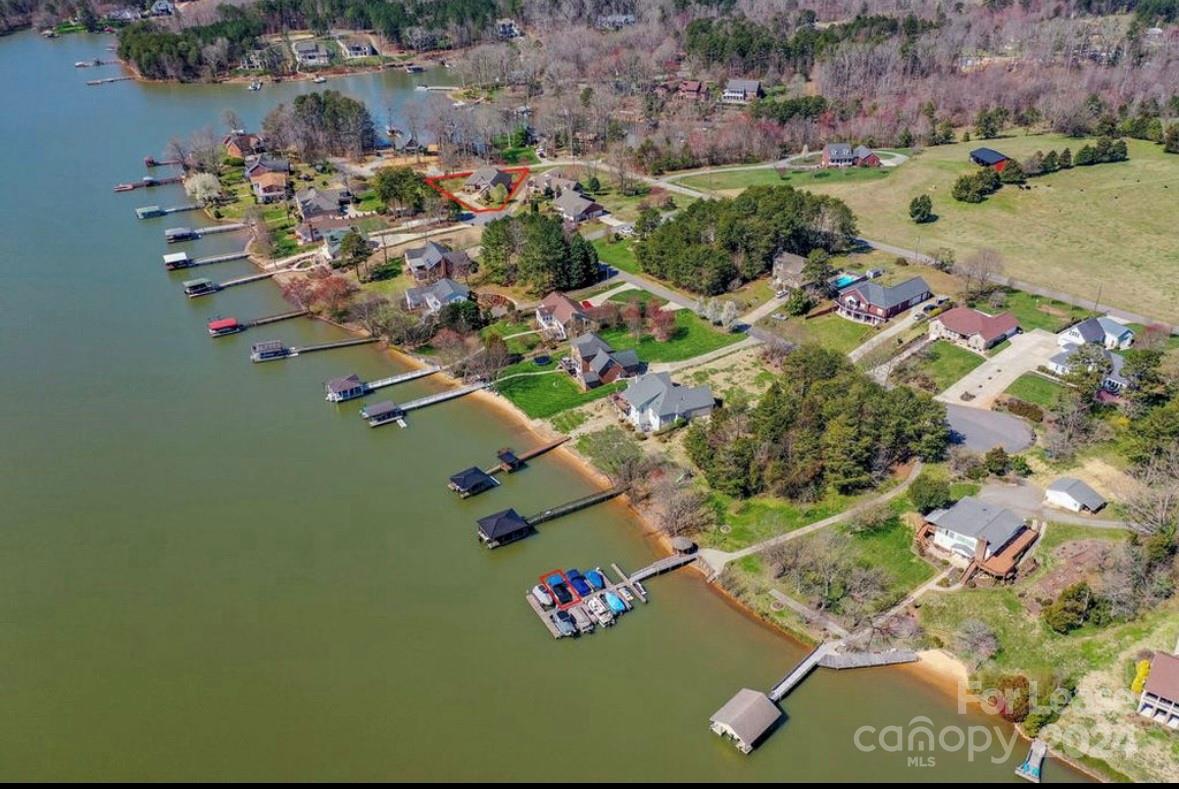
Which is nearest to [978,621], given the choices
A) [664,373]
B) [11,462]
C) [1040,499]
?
[1040,499]

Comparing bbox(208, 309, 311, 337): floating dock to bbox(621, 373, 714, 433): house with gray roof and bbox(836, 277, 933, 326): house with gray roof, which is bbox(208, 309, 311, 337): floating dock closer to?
bbox(621, 373, 714, 433): house with gray roof

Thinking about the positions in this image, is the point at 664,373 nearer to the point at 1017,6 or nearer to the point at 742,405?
the point at 742,405

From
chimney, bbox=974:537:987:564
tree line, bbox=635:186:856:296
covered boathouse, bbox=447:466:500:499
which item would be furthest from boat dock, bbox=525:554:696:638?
tree line, bbox=635:186:856:296

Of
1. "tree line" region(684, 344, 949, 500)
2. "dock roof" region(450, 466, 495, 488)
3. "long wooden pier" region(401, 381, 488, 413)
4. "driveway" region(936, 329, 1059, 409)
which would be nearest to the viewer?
"tree line" region(684, 344, 949, 500)

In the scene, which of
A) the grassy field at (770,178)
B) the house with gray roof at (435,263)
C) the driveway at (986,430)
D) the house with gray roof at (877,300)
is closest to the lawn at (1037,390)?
Result: the driveway at (986,430)

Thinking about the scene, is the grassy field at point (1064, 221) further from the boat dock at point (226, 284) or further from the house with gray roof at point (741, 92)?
the boat dock at point (226, 284)

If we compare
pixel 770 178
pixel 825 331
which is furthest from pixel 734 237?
pixel 770 178
